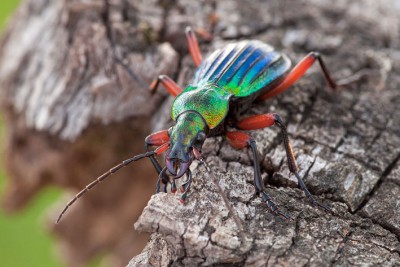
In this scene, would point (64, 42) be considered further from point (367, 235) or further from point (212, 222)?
point (367, 235)

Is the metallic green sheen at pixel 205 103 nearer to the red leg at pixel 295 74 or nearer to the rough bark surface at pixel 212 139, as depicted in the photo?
the rough bark surface at pixel 212 139

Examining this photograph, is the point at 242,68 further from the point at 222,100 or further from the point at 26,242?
the point at 26,242

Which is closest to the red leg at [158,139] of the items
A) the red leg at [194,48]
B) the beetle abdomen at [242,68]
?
the beetle abdomen at [242,68]

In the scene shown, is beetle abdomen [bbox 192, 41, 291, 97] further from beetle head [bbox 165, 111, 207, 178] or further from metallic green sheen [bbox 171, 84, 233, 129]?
beetle head [bbox 165, 111, 207, 178]

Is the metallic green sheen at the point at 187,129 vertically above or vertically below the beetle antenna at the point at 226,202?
above

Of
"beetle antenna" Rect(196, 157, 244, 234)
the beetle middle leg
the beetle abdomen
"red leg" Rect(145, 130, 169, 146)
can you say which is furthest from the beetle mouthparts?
the beetle abdomen

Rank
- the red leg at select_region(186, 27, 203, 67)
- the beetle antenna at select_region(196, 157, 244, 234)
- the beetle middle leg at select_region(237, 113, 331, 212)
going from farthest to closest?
1. the red leg at select_region(186, 27, 203, 67)
2. the beetle middle leg at select_region(237, 113, 331, 212)
3. the beetle antenna at select_region(196, 157, 244, 234)

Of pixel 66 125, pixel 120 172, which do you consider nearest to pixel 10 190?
pixel 120 172
